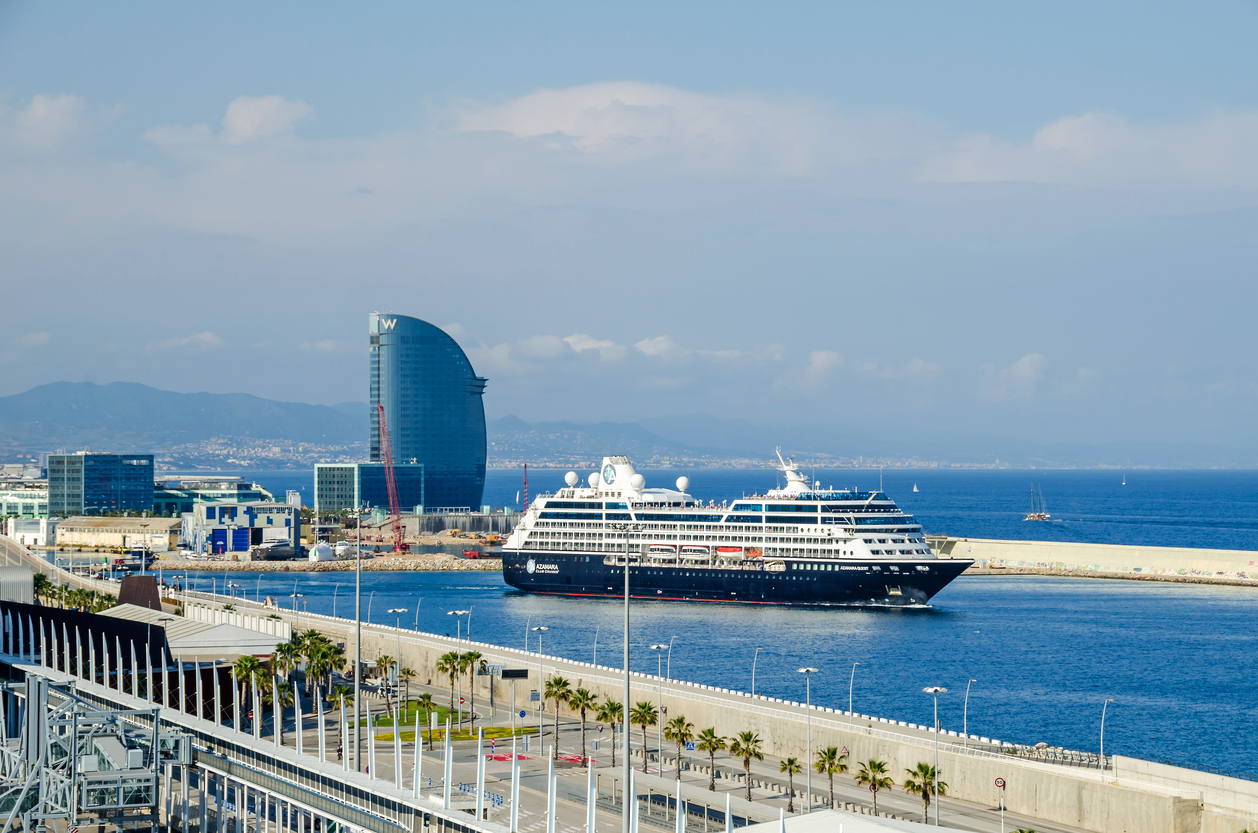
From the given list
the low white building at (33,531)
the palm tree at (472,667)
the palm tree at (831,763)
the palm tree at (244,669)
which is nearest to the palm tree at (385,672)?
the palm tree at (472,667)

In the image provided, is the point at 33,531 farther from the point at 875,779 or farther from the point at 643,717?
the point at 875,779

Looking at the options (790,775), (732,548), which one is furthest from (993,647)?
(790,775)

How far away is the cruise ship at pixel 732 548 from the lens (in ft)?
314

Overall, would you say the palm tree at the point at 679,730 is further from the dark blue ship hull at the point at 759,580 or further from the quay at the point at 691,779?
the dark blue ship hull at the point at 759,580

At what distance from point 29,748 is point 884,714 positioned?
3423 cm

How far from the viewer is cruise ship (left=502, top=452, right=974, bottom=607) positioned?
95.8 meters

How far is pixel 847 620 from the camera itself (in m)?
90.7

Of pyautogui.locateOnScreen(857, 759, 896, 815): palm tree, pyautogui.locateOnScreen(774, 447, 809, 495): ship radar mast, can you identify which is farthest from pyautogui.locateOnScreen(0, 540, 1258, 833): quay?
pyautogui.locateOnScreen(774, 447, 809, 495): ship radar mast

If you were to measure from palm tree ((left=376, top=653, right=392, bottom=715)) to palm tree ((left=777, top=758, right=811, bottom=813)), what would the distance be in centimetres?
1657

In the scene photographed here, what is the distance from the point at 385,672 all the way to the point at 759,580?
45669 millimetres

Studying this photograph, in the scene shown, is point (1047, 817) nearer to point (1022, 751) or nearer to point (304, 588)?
point (1022, 751)

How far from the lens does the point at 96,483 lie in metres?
184

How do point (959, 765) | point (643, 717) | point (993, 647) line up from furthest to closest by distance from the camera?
point (993, 647) → point (643, 717) → point (959, 765)

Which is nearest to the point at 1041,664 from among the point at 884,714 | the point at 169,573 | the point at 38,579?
the point at 884,714
